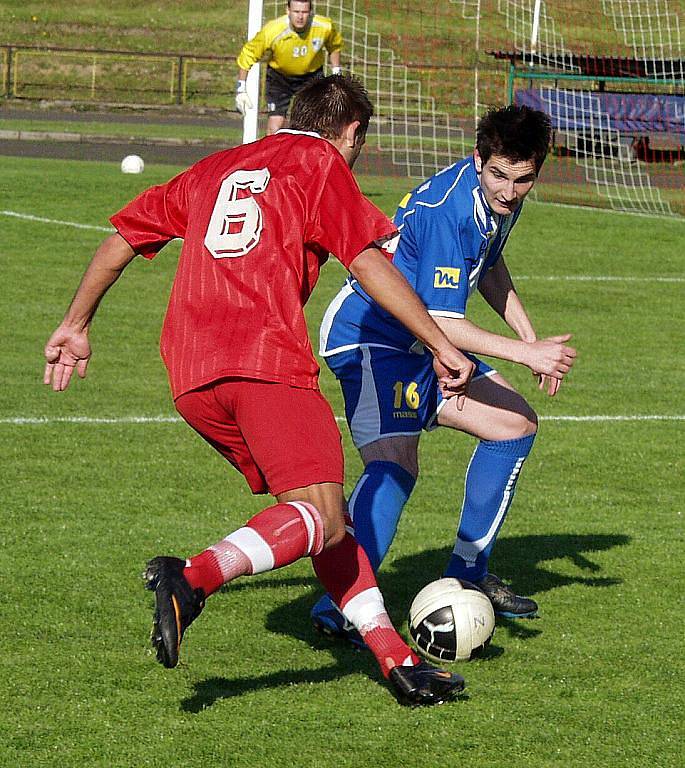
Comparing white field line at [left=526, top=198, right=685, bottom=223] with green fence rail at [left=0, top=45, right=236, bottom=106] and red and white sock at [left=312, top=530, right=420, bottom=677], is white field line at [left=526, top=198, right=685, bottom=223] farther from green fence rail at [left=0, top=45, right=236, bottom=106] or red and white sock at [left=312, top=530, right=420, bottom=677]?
green fence rail at [left=0, top=45, right=236, bottom=106]

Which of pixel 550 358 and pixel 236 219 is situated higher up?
pixel 236 219

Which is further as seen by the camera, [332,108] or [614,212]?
[614,212]

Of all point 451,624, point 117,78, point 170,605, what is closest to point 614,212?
point 451,624

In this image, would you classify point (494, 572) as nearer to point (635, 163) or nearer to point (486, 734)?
point (486, 734)

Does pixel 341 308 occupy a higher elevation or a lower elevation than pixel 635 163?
higher

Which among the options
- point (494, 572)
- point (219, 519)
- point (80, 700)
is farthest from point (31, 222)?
point (80, 700)

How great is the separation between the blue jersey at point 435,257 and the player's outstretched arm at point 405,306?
2.80 ft

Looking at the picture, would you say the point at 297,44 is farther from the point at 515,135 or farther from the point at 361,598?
the point at 361,598

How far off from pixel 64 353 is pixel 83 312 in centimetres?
16

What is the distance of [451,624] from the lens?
4.95 metres

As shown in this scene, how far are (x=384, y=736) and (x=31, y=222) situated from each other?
12.3m

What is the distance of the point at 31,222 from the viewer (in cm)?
1570

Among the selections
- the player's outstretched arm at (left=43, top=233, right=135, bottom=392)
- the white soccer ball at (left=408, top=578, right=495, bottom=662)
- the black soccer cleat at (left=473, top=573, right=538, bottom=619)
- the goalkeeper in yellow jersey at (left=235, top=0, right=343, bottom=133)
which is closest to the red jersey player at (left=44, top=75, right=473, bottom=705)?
the player's outstretched arm at (left=43, top=233, right=135, bottom=392)

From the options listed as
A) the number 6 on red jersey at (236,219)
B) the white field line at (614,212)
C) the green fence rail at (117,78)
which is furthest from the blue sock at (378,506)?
the green fence rail at (117,78)
